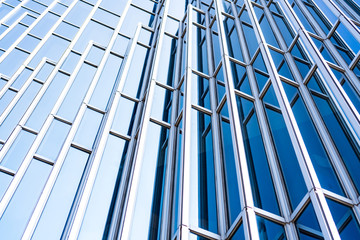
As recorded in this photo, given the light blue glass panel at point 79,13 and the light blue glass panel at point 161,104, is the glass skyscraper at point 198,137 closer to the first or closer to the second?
the light blue glass panel at point 161,104

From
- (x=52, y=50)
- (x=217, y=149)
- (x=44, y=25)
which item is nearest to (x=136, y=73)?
(x=217, y=149)

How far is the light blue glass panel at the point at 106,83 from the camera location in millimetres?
11414

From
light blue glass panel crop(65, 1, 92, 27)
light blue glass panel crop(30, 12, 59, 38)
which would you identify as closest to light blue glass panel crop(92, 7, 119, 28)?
light blue glass panel crop(65, 1, 92, 27)

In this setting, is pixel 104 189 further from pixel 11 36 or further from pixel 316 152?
pixel 11 36

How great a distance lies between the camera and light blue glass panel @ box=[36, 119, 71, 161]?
9.88 m

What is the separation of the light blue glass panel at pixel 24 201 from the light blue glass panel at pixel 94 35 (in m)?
6.88

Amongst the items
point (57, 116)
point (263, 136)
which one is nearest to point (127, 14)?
point (57, 116)

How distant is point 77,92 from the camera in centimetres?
1216

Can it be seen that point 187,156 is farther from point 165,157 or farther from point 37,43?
point 37,43

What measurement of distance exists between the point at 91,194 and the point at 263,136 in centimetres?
353

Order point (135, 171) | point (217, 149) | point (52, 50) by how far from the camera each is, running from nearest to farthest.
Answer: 1. point (135, 171)
2. point (217, 149)
3. point (52, 50)

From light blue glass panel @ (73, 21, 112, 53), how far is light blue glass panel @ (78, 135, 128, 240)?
22.5 ft

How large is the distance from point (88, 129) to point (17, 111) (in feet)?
12.5

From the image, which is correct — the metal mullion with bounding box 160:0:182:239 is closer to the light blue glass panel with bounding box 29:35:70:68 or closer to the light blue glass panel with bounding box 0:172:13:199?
the light blue glass panel with bounding box 0:172:13:199
